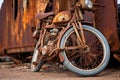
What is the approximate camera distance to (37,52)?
21.1 ft

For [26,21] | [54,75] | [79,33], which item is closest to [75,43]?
[79,33]

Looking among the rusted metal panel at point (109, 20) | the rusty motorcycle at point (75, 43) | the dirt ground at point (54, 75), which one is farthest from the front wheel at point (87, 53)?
the rusted metal panel at point (109, 20)

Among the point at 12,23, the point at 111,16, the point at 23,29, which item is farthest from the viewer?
the point at 12,23

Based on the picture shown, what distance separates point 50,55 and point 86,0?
1.11 m

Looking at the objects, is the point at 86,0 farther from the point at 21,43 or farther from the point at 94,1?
the point at 21,43

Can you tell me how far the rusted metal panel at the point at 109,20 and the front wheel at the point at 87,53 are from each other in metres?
0.33

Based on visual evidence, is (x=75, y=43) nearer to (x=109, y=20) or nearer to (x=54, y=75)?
(x=54, y=75)

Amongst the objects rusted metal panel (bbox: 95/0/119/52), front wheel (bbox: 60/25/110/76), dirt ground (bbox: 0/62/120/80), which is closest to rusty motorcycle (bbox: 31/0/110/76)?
front wheel (bbox: 60/25/110/76)

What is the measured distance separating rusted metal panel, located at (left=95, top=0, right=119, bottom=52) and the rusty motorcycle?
33 cm

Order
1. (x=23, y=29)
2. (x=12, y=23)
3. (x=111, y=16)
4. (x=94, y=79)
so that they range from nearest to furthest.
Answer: (x=94, y=79)
(x=111, y=16)
(x=23, y=29)
(x=12, y=23)

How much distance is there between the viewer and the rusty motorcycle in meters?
5.57

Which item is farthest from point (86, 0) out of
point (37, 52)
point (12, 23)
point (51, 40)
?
point (12, 23)

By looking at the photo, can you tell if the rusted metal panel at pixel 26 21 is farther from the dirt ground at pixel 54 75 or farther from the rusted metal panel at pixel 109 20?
the dirt ground at pixel 54 75

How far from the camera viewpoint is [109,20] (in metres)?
6.43
